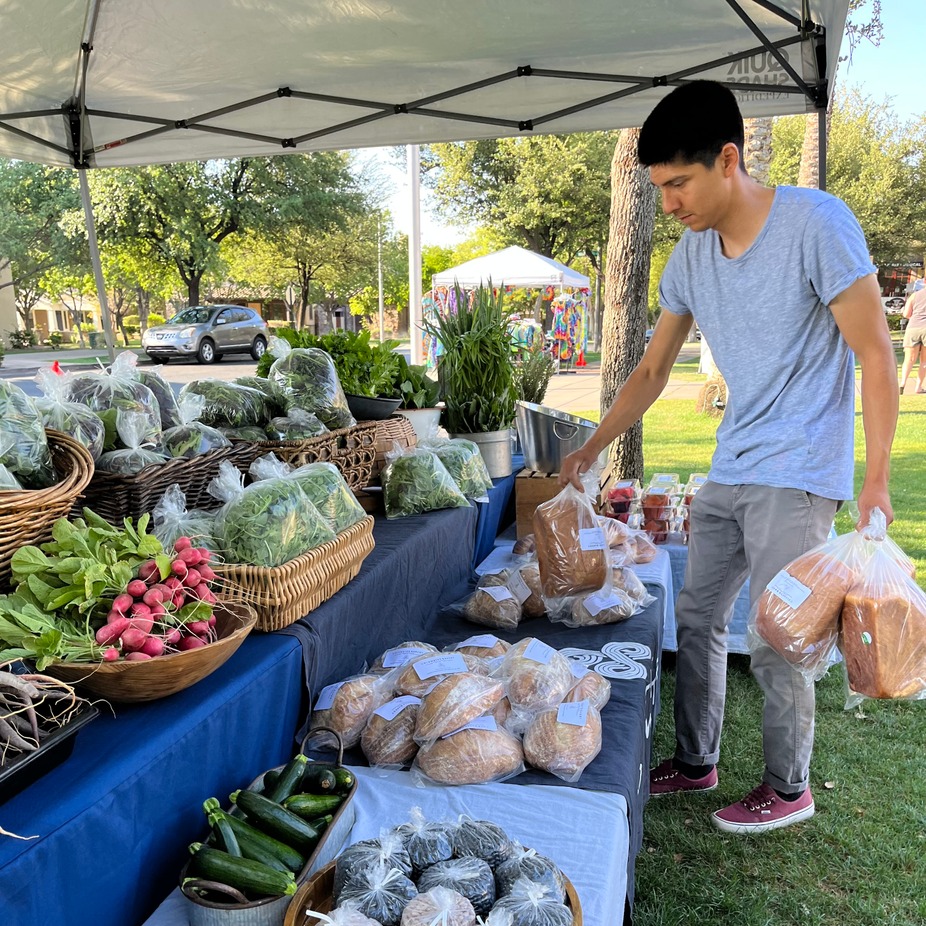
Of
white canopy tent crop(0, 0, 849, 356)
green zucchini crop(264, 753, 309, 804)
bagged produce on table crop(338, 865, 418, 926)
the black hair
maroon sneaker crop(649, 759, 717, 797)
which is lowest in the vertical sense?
maroon sneaker crop(649, 759, 717, 797)

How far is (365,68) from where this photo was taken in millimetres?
3602

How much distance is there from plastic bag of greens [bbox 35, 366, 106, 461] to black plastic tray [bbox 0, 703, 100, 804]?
0.82 metres

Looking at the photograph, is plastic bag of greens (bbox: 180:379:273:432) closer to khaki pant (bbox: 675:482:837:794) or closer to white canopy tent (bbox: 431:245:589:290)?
khaki pant (bbox: 675:482:837:794)

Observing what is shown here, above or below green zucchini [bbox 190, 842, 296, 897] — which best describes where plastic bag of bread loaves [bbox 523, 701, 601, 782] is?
below

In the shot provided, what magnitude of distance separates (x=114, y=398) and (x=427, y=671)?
3.58 feet

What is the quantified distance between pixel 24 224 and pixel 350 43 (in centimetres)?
2246

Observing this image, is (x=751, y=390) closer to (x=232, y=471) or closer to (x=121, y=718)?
(x=232, y=471)

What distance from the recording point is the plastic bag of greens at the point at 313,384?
2617 mm

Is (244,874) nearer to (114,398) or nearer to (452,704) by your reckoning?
(452,704)

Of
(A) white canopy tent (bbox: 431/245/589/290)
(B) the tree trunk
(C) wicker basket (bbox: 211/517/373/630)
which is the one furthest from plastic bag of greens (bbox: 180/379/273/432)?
(A) white canopy tent (bbox: 431/245/589/290)

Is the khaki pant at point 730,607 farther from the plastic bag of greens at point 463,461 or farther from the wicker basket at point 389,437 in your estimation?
the wicker basket at point 389,437

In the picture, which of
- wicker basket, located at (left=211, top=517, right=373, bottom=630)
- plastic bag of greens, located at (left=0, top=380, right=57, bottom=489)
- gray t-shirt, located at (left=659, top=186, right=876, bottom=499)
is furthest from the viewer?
gray t-shirt, located at (left=659, top=186, right=876, bottom=499)

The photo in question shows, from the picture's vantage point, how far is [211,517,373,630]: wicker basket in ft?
5.57

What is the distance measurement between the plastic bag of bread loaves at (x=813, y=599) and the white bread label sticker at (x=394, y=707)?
35.5 inches
